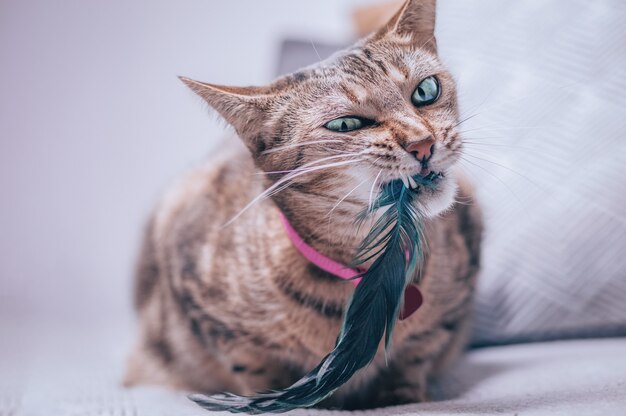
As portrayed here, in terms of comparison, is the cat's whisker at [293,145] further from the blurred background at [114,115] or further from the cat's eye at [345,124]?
the blurred background at [114,115]

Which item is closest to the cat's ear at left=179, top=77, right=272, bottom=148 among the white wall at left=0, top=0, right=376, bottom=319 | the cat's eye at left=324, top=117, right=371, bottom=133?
the cat's eye at left=324, top=117, right=371, bottom=133

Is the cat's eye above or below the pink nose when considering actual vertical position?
above

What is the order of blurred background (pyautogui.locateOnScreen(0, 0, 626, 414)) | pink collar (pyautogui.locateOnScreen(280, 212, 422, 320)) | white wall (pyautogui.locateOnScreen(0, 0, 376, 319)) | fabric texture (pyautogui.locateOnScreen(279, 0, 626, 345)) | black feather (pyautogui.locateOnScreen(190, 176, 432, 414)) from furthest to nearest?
1. white wall (pyautogui.locateOnScreen(0, 0, 376, 319))
2. blurred background (pyautogui.locateOnScreen(0, 0, 626, 414))
3. fabric texture (pyautogui.locateOnScreen(279, 0, 626, 345))
4. pink collar (pyautogui.locateOnScreen(280, 212, 422, 320))
5. black feather (pyautogui.locateOnScreen(190, 176, 432, 414))

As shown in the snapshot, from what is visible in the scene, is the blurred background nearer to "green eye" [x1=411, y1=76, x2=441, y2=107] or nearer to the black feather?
"green eye" [x1=411, y1=76, x2=441, y2=107]

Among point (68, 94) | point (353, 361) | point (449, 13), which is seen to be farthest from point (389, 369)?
point (68, 94)

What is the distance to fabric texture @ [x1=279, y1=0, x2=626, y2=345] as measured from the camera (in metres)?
0.98

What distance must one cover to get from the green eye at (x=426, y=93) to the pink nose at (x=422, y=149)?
0.37 ft

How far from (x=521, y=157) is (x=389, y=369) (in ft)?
1.46

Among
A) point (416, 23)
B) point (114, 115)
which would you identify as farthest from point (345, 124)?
point (114, 115)

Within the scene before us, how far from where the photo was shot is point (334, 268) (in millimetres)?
825

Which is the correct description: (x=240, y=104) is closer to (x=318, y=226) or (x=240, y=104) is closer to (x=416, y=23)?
(x=318, y=226)

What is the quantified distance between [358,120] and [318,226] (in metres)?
0.16

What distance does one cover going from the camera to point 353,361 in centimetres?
70

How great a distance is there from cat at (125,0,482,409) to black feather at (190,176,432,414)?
31 mm
